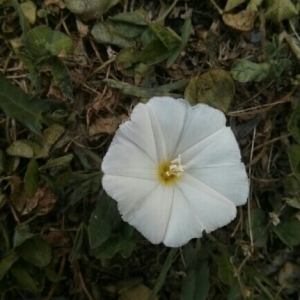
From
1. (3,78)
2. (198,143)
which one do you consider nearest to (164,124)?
(198,143)

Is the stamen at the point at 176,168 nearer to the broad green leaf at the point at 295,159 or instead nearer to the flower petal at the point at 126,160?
the flower petal at the point at 126,160

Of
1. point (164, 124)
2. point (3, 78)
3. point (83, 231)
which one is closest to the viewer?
point (164, 124)

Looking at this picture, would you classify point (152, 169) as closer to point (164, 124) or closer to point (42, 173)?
point (164, 124)

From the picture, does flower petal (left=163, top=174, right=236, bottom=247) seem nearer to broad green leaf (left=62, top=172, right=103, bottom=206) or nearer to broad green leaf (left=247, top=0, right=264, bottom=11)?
broad green leaf (left=62, top=172, right=103, bottom=206)

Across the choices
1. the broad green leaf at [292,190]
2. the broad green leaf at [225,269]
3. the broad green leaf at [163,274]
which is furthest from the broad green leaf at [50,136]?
the broad green leaf at [292,190]

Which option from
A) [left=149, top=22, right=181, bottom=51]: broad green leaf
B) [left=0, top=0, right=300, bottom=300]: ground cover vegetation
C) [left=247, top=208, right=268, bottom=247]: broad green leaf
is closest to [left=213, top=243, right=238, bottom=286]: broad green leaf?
[left=0, top=0, right=300, bottom=300]: ground cover vegetation
